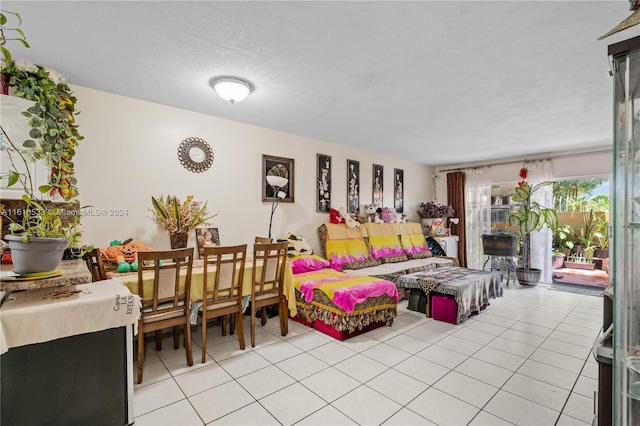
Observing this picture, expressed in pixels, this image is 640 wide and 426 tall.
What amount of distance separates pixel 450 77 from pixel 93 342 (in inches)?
129

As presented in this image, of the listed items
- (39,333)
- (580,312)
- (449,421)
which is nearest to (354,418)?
(449,421)

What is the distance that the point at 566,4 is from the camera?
67.6 inches

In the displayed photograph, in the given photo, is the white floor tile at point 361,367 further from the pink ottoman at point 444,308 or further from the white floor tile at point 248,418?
the pink ottoman at point 444,308

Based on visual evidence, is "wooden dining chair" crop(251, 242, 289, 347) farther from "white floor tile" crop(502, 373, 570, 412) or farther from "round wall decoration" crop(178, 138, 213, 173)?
"white floor tile" crop(502, 373, 570, 412)

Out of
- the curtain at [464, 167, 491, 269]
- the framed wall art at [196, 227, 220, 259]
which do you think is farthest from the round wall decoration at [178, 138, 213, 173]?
the curtain at [464, 167, 491, 269]

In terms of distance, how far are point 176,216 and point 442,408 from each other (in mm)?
2985

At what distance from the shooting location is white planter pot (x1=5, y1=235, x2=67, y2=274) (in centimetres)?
144

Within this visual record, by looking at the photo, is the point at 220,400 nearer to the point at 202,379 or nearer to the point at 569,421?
the point at 202,379

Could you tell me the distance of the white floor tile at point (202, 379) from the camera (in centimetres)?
214

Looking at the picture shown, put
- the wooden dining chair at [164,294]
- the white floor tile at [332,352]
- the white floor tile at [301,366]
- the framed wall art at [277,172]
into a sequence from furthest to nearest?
the framed wall art at [277,172] < the white floor tile at [332,352] < the white floor tile at [301,366] < the wooden dining chair at [164,294]

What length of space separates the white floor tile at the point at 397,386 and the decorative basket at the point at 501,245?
433cm

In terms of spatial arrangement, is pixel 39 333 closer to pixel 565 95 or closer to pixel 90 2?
pixel 90 2

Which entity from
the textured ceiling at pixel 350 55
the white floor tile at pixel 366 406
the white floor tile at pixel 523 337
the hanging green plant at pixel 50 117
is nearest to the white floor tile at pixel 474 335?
the white floor tile at pixel 523 337

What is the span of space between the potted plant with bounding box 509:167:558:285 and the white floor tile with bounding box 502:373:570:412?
402 cm
